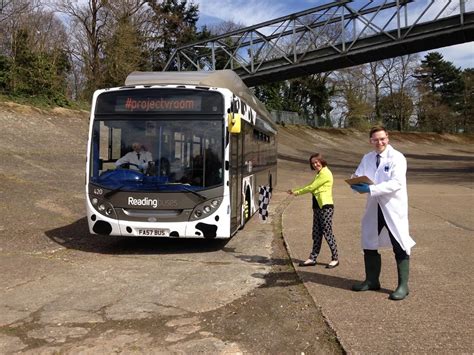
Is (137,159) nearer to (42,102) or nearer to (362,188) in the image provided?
(362,188)

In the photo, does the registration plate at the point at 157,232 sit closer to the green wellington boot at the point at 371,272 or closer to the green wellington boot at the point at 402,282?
the green wellington boot at the point at 371,272

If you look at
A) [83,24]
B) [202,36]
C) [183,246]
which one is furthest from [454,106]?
[183,246]

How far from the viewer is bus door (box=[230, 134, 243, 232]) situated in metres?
8.94

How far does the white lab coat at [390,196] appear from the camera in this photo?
543 cm

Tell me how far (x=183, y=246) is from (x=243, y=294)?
355 centimetres

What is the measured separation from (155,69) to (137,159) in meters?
41.1

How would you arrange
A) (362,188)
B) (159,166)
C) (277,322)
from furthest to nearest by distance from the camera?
(159,166) < (362,188) < (277,322)

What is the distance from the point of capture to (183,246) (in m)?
9.53

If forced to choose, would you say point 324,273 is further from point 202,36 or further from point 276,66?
point 202,36

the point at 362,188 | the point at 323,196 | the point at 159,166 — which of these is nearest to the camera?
the point at 362,188

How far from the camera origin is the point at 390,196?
218 inches

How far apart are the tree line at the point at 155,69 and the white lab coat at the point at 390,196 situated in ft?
79.5

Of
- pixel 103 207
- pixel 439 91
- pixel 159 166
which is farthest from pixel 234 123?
pixel 439 91

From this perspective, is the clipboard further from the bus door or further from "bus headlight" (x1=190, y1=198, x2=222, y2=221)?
the bus door
